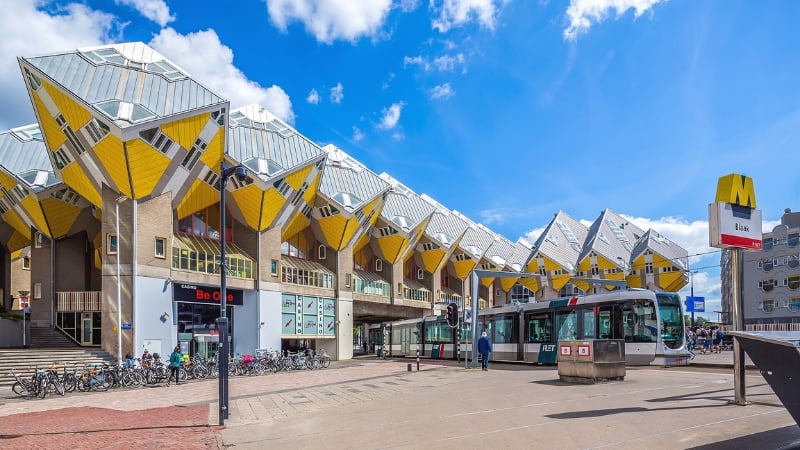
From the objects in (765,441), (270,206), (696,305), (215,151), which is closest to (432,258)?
(696,305)

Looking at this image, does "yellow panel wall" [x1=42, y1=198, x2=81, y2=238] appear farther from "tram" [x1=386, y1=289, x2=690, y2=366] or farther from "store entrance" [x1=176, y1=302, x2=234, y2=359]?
"tram" [x1=386, y1=289, x2=690, y2=366]

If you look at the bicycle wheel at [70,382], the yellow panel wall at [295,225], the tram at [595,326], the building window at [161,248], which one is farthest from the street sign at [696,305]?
the bicycle wheel at [70,382]

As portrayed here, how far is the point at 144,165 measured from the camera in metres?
31.9

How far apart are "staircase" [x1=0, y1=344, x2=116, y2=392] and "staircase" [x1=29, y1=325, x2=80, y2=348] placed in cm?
500

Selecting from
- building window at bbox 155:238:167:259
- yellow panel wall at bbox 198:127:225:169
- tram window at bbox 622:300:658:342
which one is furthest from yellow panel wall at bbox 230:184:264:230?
tram window at bbox 622:300:658:342

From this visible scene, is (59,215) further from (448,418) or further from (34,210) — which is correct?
(448,418)

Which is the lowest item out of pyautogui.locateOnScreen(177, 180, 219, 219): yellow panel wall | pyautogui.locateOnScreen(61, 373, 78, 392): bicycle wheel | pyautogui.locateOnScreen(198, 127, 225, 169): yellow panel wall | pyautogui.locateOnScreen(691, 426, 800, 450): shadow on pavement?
pyautogui.locateOnScreen(61, 373, 78, 392): bicycle wheel

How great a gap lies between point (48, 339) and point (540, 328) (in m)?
27.1

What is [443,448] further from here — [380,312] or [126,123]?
[380,312]

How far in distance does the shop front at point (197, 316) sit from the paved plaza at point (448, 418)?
1486cm

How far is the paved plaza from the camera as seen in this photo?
8992 millimetres

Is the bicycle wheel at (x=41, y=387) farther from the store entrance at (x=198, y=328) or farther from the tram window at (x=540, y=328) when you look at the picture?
the tram window at (x=540, y=328)

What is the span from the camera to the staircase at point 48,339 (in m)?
35.8

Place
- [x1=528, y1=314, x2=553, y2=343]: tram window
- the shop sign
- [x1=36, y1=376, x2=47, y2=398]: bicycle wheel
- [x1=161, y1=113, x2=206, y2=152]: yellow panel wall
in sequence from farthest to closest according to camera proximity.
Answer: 1. the shop sign
2. [x1=161, y1=113, x2=206, y2=152]: yellow panel wall
3. [x1=528, y1=314, x2=553, y2=343]: tram window
4. [x1=36, y1=376, x2=47, y2=398]: bicycle wheel
